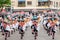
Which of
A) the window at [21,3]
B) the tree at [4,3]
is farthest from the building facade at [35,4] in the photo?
the tree at [4,3]

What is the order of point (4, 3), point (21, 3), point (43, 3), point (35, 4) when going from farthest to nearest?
point (35, 4)
point (21, 3)
point (43, 3)
point (4, 3)

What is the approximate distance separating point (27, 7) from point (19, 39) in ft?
205

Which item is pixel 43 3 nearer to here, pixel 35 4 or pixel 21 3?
pixel 35 4

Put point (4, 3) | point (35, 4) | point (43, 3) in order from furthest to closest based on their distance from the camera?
point (35, 4) < point (43, 3) < point (4, 3)

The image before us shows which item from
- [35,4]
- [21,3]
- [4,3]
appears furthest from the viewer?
[35,4]

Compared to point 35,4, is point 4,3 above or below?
above

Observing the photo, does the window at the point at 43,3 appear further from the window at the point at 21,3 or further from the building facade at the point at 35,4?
the window at the point at 21,3

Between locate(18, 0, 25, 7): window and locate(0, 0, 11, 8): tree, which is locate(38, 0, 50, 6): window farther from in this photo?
locate(0, 0, 11, 8): tree

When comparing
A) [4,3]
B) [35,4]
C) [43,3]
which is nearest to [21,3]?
[35,4]

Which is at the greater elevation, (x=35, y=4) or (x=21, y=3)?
(x=21, y=3)

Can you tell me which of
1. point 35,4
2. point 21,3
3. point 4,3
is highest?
point 4,3

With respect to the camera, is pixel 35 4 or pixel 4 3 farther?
pixel 35 4

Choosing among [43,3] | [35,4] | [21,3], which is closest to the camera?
[43,3]

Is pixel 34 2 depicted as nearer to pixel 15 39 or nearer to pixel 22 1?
pixel 22 1
